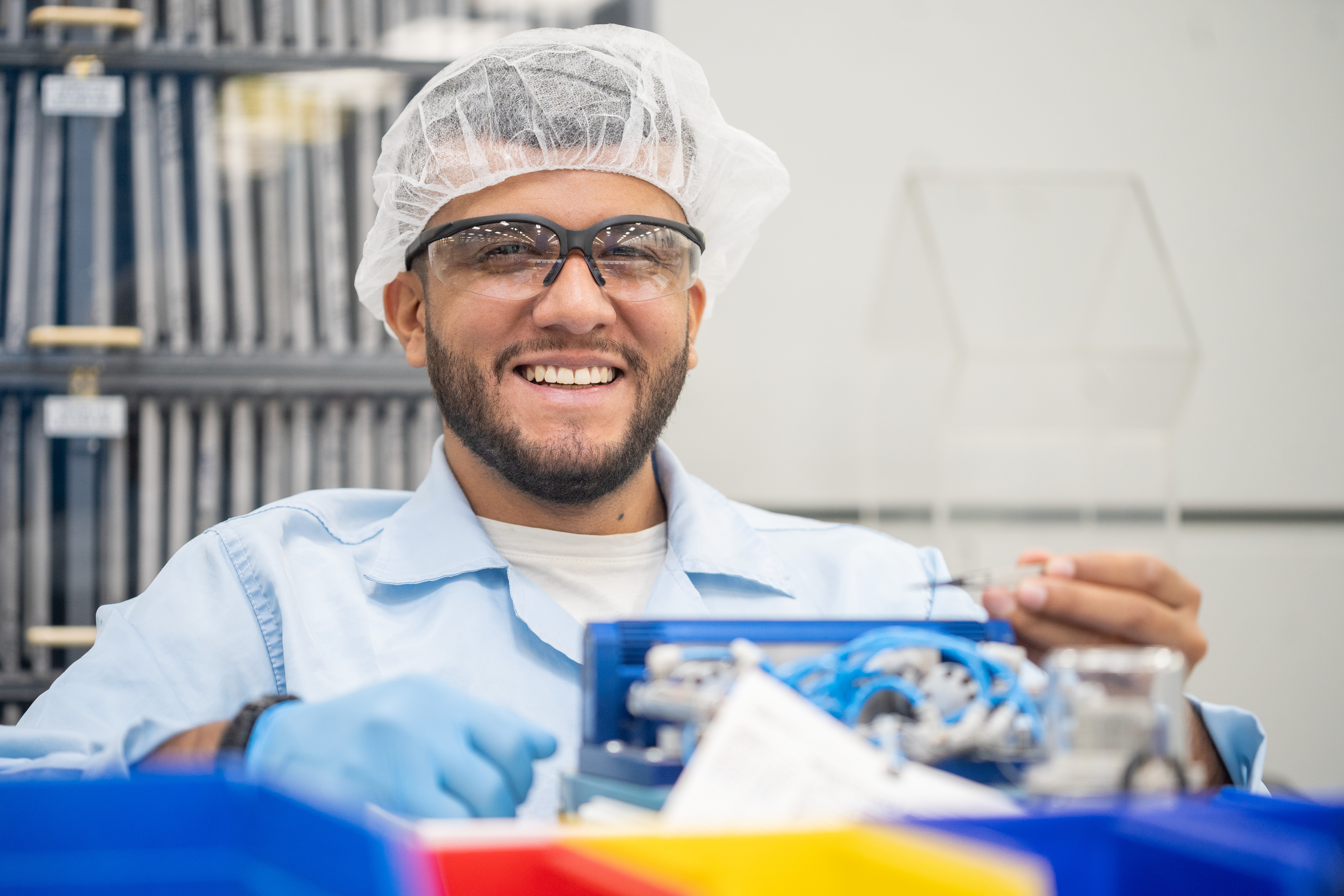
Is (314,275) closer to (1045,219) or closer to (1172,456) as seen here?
(1045,219)

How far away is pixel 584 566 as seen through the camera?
1.34 meters

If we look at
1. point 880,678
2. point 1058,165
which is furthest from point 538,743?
point 1058,165

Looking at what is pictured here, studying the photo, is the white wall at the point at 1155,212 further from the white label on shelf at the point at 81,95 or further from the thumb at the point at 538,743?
the thumb at the point at 538,743

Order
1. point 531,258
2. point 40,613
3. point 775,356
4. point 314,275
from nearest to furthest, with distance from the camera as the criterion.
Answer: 1. point 531,258
2. point 40,613
3. point 314,275
4. point 775,356

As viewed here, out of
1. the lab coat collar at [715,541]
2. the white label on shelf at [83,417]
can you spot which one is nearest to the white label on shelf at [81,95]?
the white label on shelf at [83,417]

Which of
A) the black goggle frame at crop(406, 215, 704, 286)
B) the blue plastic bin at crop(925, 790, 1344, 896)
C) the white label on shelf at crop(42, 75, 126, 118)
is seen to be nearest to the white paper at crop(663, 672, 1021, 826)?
the blue plastic bin at crop(925, 790, 1344, 896)

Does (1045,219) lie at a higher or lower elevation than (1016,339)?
higher

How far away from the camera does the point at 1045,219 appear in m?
2.05

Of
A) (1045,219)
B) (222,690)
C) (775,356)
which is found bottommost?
(222,690)

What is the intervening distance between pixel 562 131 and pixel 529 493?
1.42 feet

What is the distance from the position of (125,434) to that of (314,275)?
437 millimetres

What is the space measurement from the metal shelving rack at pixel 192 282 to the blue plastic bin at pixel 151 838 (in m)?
1.58

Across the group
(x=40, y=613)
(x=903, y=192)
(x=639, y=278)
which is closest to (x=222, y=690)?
(x=639, y=278)

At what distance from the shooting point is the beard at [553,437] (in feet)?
4.20
